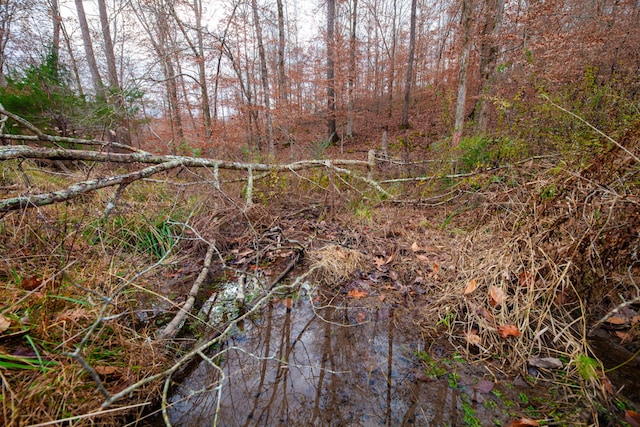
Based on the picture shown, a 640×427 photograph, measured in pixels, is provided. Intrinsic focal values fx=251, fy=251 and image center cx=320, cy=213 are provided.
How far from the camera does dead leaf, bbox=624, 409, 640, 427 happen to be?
117 centimetres

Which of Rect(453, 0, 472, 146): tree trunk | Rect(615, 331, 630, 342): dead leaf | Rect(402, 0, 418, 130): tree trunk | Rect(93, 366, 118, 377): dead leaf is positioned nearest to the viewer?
Rect(93, 366, 118, 377): dead leaf

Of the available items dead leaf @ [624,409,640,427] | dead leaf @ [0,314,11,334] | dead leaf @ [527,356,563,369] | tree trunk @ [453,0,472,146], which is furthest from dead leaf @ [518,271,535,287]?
tree trunk @ [453,0,472,146]

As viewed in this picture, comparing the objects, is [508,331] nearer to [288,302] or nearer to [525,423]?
[525,423]

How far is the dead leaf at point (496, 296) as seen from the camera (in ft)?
5.87

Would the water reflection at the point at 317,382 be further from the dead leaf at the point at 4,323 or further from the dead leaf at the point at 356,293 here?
the dead leaf at the point at 4,323

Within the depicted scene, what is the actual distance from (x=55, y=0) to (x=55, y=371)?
12.3 m

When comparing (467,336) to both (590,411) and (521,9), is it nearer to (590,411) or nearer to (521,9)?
(590,411)

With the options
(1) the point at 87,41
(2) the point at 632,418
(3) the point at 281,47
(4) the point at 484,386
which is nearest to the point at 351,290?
(4) the point at 484,386

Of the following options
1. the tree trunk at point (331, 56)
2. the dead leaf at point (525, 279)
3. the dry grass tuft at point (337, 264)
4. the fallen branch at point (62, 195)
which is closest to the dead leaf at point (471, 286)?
the dead leaf at point (525, 279)

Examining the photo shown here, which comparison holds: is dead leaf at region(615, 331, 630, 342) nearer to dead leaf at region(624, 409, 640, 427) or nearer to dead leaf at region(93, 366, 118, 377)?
dead leaf at region(624, 409, 640, 427)

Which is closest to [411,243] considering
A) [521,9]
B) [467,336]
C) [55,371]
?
[467,336]

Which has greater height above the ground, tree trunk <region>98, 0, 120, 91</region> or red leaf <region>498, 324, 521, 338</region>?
tree trunk <region>98, 0, 120, 91</region>

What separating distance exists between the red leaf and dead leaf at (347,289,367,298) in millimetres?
1030

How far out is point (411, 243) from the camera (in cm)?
302
